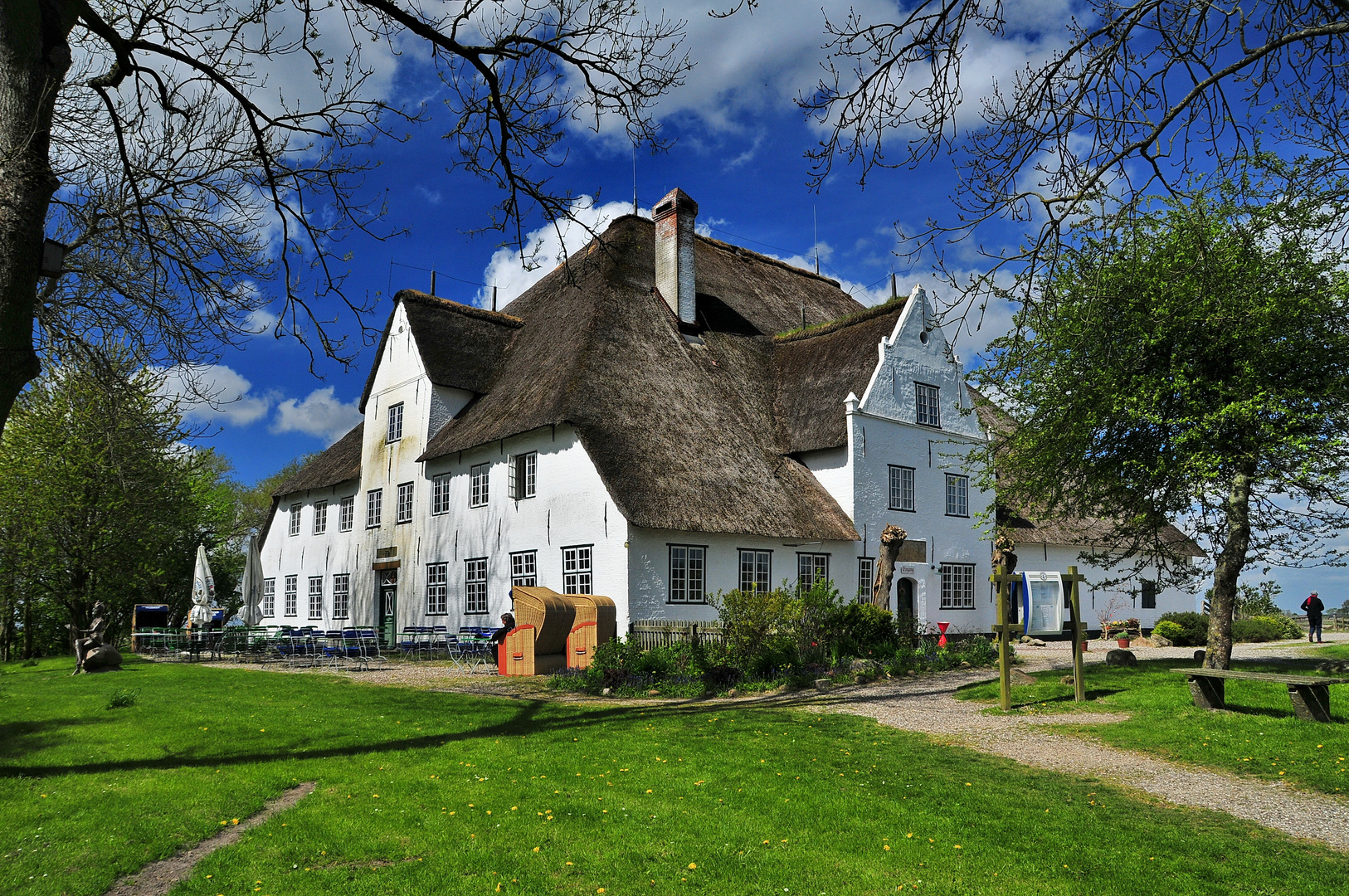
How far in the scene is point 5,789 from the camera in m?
7.64

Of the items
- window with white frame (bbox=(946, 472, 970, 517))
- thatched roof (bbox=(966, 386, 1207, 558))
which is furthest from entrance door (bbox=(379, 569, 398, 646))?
thatched roof (bbox=(966, 386, 1207, 558))

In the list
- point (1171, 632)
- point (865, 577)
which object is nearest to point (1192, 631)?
point (1171, 632)

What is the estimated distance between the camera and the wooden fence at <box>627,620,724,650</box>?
59.1ft

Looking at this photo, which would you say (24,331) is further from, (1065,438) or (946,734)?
(1065,438)

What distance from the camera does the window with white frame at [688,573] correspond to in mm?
21062

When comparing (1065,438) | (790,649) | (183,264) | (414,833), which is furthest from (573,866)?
(1065,438)

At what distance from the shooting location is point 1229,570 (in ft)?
52.7

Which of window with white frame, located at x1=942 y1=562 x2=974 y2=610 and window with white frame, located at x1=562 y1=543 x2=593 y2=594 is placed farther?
window with white frame, located at x1=942 y1=562 x2=974 y2=610

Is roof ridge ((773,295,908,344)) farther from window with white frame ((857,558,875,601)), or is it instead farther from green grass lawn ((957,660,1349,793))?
green grass lawn ((957,660,1349,793))

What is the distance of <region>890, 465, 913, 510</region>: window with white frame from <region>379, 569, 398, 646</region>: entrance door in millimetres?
15263

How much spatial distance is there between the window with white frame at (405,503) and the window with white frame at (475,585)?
368cm

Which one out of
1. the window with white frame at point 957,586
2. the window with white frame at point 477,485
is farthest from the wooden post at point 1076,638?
the window with white frame at point 477,485

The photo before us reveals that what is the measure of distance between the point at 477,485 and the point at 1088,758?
18.2m

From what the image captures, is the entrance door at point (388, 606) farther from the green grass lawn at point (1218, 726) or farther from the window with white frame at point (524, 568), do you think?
the green grass lawn at point (1218, 726)
